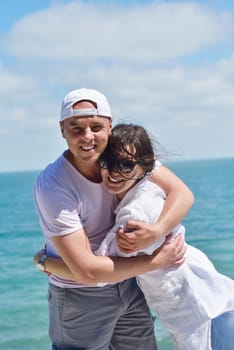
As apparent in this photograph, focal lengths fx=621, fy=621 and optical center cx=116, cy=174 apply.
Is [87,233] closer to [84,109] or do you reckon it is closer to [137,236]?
[137,236]

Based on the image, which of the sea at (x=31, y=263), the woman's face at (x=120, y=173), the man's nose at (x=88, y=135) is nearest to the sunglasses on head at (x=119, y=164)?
the woman's face at (x=120, y=173)

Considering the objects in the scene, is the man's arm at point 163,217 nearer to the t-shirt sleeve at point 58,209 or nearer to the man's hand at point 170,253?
the man's hand at point 170,253

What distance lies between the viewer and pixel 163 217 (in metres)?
2.83

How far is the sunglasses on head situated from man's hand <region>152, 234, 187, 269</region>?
15.9 inches

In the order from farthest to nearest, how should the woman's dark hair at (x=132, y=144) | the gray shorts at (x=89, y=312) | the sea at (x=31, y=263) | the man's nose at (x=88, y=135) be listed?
the sea at (x=31, y=263) → the gray shorts at (x=89, y=312) → the woman's dark hair at (x=132, y=144) → the man's nose at (x=88, y=135)

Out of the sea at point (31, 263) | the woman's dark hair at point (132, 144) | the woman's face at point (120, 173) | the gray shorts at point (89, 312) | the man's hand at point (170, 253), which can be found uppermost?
the woman's dark hair at point (132, 144)

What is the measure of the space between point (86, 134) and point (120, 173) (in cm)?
25

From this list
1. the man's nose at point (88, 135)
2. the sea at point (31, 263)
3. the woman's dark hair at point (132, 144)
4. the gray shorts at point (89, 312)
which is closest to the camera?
the man's nose at point (88, 135)

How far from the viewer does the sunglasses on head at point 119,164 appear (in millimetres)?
2775

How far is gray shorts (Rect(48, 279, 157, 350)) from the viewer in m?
3.01

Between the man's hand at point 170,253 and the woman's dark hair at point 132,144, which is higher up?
the woman's dark hair at point 132,144

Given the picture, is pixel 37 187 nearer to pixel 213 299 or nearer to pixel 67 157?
pixel 67 157

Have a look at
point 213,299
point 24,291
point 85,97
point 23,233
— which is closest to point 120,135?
point 85,97

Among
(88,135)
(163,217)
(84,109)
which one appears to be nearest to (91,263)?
(163,217)
